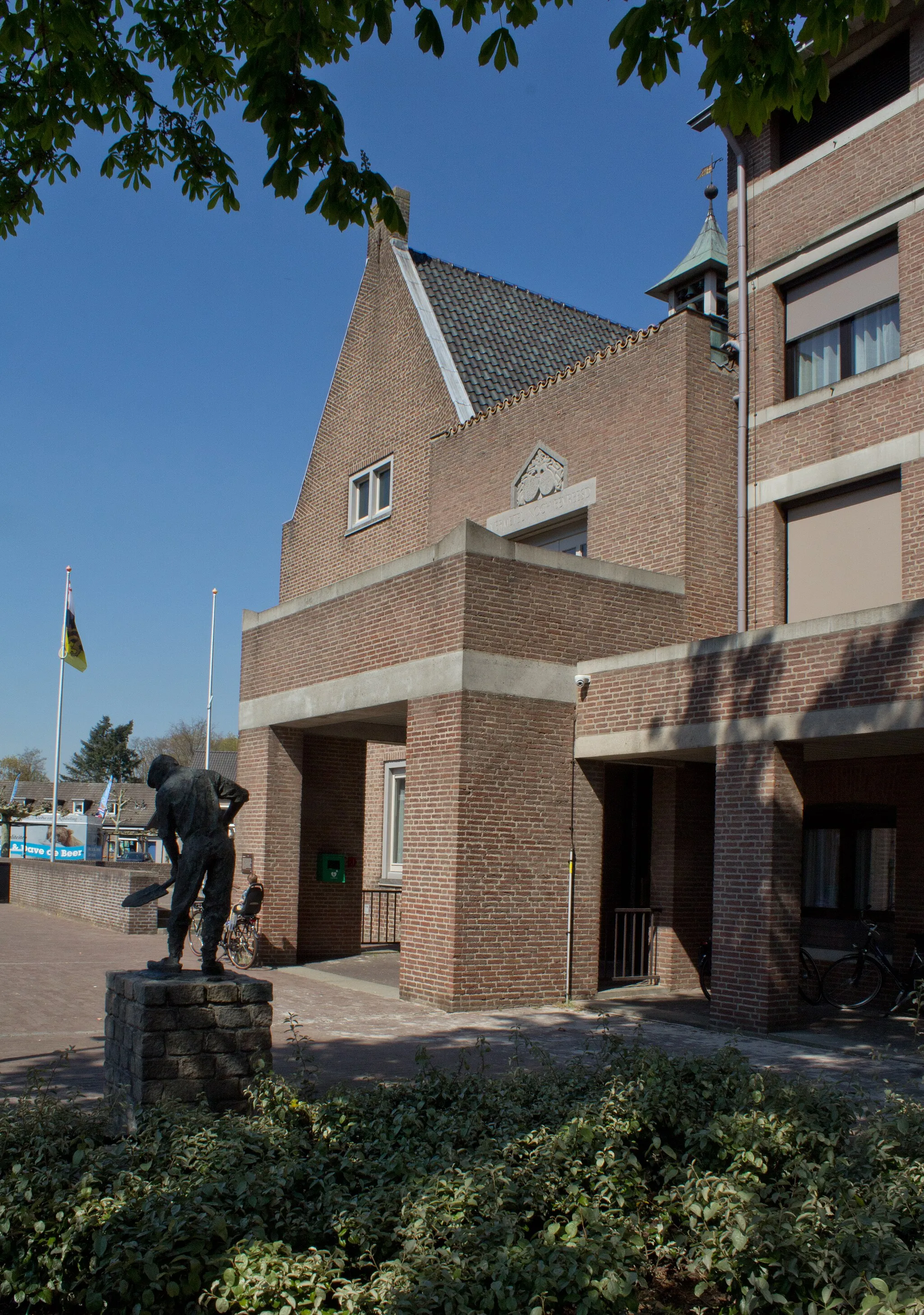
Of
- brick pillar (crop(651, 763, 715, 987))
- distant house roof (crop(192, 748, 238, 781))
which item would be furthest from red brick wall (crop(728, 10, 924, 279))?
distant house roof (crop(192, 748, 238, 781))

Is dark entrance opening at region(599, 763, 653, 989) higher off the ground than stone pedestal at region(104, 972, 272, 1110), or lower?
higher

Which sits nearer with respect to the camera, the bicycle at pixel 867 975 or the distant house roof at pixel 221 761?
the bicycle at pixel 867 975

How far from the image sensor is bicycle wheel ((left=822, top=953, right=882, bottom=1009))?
13.6 m

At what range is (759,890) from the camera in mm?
11758

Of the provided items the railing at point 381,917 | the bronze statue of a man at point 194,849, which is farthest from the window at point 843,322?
the railing at point 381,917

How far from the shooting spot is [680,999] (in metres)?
14.3

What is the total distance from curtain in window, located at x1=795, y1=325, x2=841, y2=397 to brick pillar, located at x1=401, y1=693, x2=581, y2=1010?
570 centimetres

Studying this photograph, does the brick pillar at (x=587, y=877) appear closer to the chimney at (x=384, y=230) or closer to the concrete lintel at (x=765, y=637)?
the concrete lintel at (x=765, y=637)

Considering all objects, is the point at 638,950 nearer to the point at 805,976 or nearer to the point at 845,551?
the point at 805,976

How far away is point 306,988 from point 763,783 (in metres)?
6.36

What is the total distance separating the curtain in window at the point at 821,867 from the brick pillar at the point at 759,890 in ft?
11.2

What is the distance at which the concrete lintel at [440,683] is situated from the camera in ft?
43.5

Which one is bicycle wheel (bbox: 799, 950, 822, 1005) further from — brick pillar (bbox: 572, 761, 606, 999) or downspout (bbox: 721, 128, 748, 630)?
downspout (bbox: 721, 128, 748, 630)

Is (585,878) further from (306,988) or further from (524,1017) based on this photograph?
(306,988)
